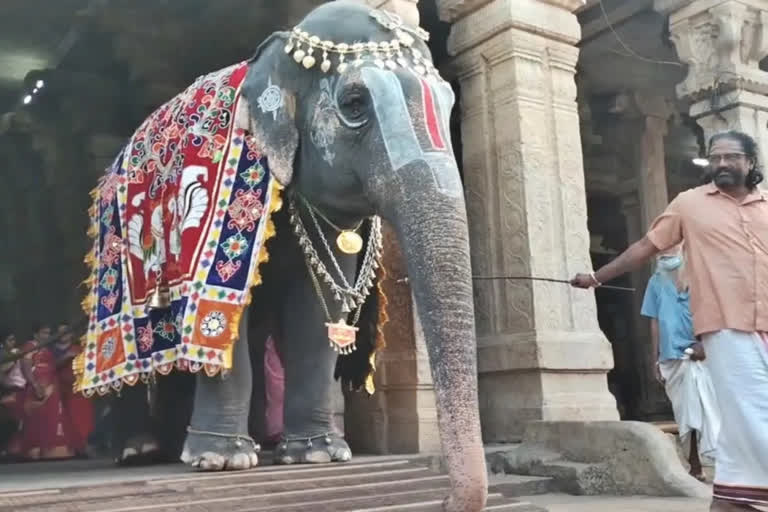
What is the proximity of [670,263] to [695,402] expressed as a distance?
0.89m

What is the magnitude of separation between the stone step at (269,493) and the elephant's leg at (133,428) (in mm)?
1242

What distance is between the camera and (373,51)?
417 cm

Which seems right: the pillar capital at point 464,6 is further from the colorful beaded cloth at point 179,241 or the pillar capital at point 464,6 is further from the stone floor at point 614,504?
the stone floor at point 614,504

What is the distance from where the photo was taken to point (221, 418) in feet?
14.1

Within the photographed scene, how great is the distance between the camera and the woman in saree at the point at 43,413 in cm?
705

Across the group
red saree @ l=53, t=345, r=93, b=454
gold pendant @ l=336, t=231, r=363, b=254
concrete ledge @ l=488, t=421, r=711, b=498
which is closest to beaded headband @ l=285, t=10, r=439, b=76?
gold pendant @ l=336, t=231, r=363, b=254

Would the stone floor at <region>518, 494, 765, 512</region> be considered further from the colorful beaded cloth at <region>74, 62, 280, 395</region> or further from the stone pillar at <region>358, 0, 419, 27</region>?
the stone pillar at <region>358, 0, 419, 27</region>

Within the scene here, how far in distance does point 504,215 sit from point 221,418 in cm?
250

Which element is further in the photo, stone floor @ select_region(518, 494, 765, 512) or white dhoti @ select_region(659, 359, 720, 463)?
white dhoti @ select_region(659, 359, 720, 463)

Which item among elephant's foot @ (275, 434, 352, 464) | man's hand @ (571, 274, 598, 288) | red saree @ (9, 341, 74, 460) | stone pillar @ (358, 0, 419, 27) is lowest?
elephant's foot @ (275, 434, 352, 464)

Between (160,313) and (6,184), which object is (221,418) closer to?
(160,313)

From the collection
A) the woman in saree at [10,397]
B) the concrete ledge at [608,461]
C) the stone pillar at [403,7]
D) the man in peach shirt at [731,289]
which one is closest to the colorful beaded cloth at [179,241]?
the stone pillar at [403,7]

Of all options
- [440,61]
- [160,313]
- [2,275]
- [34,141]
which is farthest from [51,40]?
[160,313]

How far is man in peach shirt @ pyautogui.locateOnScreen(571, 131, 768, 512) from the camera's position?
3127mm
